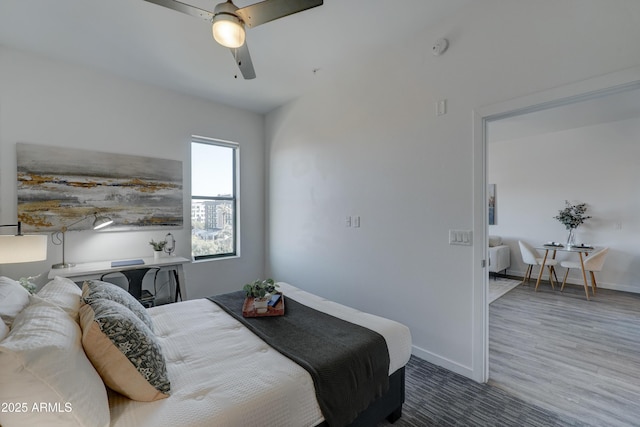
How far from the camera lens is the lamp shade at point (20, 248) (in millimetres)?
1864

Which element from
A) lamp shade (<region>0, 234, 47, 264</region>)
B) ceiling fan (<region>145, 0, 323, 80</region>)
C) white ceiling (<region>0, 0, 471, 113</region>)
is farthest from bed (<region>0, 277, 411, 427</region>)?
white ceiling (<region>0, 0, 471, 113</region>)

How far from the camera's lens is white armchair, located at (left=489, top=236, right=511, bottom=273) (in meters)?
5.23

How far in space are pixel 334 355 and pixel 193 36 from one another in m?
2.80

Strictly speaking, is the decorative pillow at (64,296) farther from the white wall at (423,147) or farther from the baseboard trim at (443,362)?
the baseboard trim at (443,362)

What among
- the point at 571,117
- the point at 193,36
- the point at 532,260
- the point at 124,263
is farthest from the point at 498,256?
the point at 124,263

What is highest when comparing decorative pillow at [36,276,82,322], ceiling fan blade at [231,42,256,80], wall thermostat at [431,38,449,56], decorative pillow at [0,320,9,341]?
wall thermostat at [431,38,449,56]

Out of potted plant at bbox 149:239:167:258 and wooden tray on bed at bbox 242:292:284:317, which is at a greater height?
potted plant at bbox 149:239:167:258

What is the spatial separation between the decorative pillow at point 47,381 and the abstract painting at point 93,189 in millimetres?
2431

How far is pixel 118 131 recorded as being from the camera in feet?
10.6

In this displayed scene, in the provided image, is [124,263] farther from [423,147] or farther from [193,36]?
[423,147]

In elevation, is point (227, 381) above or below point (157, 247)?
below

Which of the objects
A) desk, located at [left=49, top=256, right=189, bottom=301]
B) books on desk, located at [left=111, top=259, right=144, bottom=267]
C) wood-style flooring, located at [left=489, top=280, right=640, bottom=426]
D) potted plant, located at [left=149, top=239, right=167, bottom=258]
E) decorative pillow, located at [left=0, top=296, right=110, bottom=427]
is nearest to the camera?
decorative pillow, located at [left=0, top=296, right=110, bottom=427]

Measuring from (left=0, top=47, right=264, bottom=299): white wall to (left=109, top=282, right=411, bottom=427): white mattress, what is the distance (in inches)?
78.5

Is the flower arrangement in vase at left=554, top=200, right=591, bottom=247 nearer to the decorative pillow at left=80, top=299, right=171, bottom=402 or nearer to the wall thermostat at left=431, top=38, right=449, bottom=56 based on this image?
the wall thermostat at left=431, top=38, right=449, bottom=56
